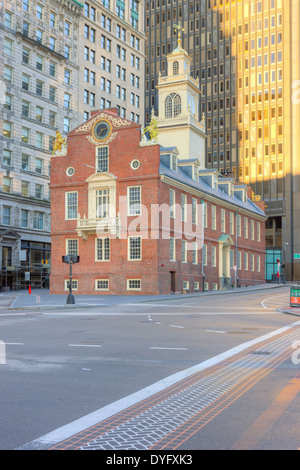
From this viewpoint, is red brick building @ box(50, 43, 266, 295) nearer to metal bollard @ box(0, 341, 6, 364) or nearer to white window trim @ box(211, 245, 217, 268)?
white window trim @ box(211, 245, 217, 268)

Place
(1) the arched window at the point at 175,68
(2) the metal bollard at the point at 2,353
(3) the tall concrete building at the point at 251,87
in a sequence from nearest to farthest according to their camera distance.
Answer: (2) the metal bollard at the point at 2,353 < (1) the arched window at the point at 175,68 < (3) the tall concrete building at the point at 251,87

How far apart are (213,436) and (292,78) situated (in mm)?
103923

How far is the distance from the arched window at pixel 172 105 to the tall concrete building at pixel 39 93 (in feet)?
32.7

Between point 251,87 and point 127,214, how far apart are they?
74.7m

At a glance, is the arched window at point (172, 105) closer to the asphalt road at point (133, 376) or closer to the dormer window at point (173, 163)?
the dormer window at point (173, 163)

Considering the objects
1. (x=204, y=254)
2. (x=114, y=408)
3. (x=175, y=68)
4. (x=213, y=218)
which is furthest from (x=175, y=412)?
(x=175, y=68)

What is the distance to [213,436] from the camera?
582cm

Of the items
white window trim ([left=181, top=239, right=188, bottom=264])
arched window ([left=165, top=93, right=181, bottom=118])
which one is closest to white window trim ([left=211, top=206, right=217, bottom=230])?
white window trim ([left=181, top=239, right=188, bottom=264])

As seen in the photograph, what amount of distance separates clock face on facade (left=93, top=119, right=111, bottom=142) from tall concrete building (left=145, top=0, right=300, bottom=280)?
192ft

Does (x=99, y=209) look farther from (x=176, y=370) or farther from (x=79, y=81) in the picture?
(x=176, y=370)

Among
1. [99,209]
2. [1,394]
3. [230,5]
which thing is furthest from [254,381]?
[230,5]

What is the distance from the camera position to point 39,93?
63375 millimetres

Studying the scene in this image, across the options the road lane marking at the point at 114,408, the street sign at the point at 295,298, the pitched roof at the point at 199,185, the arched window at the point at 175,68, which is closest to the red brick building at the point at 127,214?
the pitched roof at the point at 199,185

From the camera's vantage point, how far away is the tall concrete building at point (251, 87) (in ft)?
327
